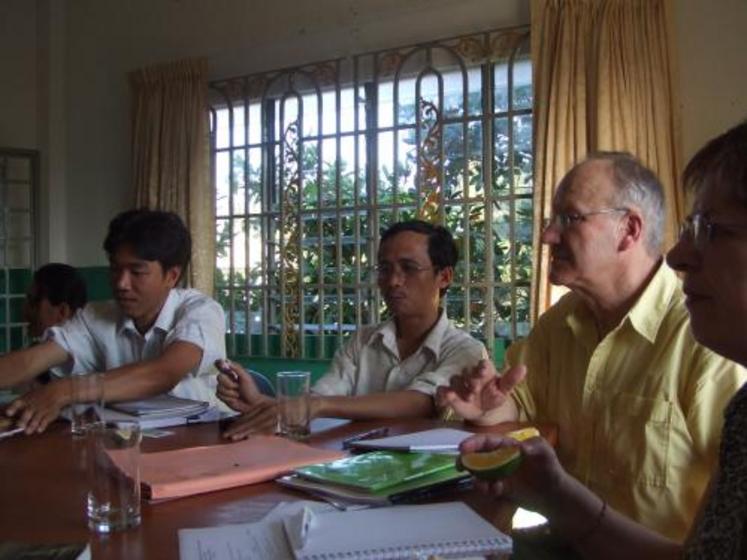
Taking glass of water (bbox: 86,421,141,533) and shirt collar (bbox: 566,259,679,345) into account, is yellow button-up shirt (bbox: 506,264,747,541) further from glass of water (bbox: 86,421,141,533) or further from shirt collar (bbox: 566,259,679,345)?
glass of water (bbox: 86,421,141,533)

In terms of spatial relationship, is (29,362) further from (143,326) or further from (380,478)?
(380,478)

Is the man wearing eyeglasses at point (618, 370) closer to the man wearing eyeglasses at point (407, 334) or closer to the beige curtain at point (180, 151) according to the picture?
the man wearing eyeglasses at point (407, 334)

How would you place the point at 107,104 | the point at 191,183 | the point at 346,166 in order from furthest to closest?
the point at 107,104 < the point at 191,183 < the point at 346,166

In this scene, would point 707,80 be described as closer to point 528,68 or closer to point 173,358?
point 528,68

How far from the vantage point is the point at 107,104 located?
514cm

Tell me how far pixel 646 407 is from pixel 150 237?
1.58 m

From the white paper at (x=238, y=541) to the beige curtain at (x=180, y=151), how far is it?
11.9 feet

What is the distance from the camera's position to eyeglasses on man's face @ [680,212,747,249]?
93 centimetres

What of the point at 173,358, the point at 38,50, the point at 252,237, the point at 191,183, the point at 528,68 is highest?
the point at 38,50

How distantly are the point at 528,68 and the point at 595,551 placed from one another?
3030mm

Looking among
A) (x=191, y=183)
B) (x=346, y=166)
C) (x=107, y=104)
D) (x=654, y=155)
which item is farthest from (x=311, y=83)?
(x=654, y=155)

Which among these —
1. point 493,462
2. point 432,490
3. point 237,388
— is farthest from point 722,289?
point 237,388

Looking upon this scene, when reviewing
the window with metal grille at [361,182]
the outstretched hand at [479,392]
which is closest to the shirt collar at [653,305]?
the outstretched hand at [479,392]

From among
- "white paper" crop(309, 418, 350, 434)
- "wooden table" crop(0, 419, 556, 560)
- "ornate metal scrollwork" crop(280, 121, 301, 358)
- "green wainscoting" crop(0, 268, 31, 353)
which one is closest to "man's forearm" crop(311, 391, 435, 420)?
"white paper" crop(309, 418, 350, 434)
